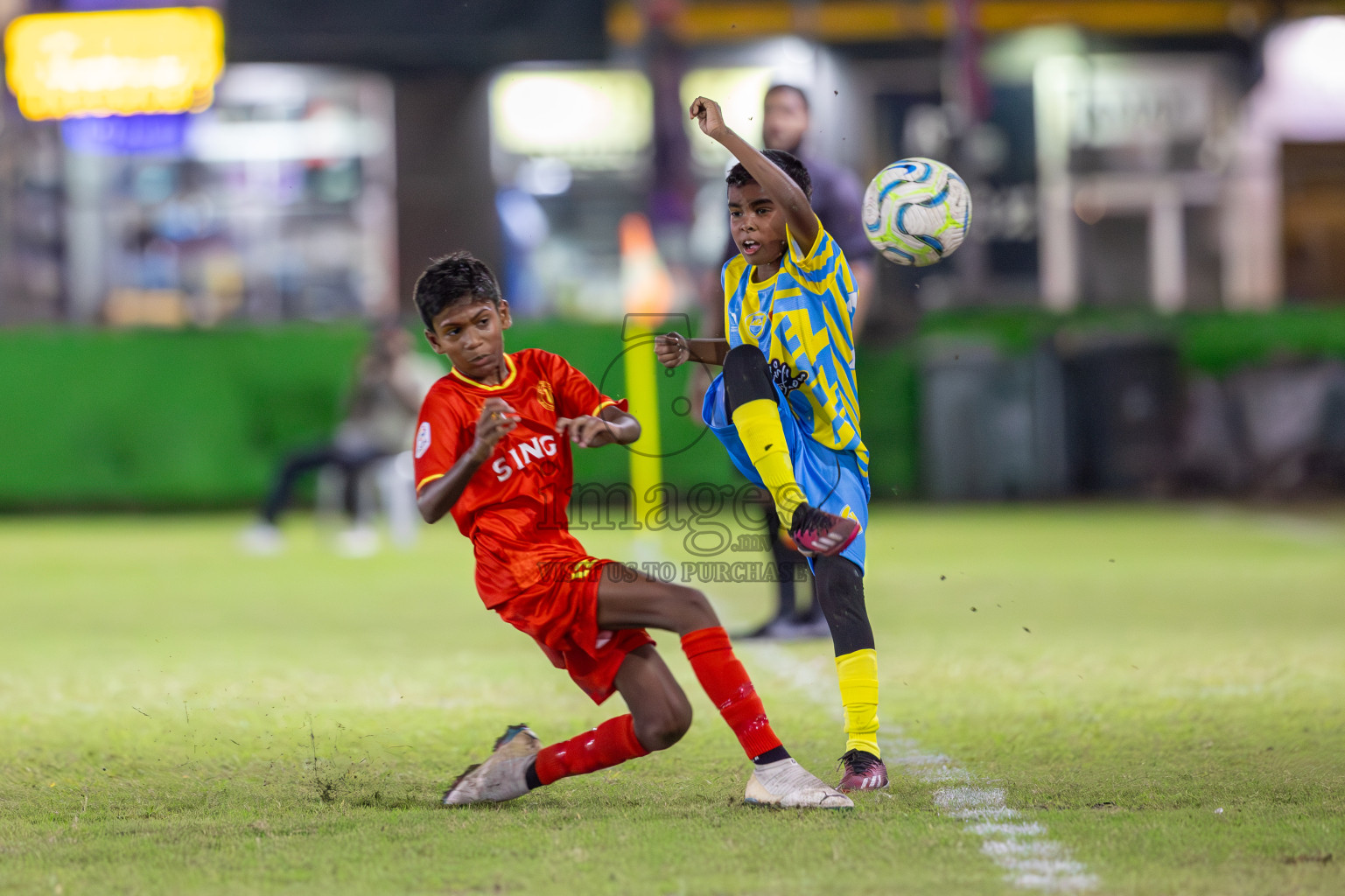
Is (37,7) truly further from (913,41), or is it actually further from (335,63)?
(913,41)

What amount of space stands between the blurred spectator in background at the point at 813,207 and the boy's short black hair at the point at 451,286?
2151mm

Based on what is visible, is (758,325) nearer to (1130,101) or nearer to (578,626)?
(578,626)

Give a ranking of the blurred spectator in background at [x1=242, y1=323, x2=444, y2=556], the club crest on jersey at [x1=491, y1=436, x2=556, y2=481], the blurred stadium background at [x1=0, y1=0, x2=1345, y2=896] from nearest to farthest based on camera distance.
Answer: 1. the blurred stadium background at [x1=0, y1=0, x2=1345, y2=896]
2. the club crest on jersey at [x1=491, y1=436, x2=556, y2=481]
3. the blurred spectator in background at [x1=242, y1=323, x2=444, y2=556]

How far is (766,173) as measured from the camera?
4312 millimetres

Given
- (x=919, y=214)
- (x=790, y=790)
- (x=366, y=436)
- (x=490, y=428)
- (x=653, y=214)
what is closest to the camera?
(x=490, y=428)

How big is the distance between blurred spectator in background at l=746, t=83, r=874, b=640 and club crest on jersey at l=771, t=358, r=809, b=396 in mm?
1771

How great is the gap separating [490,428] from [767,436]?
814 mm

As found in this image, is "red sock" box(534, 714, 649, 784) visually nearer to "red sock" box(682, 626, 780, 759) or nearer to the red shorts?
the red shorts

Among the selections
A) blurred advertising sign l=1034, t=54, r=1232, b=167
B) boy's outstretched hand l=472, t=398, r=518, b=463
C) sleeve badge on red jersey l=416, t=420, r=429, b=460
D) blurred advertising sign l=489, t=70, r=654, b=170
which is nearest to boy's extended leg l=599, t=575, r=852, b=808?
boy's outstretched hand l=472, t=398, r=518, b=463

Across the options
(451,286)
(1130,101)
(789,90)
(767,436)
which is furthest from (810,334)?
(1130,101)

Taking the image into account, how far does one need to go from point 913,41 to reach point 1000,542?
447 inches

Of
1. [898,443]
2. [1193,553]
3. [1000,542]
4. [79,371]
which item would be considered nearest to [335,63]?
[79,371]

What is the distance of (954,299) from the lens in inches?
738

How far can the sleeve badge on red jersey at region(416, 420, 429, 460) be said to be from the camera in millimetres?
4250
